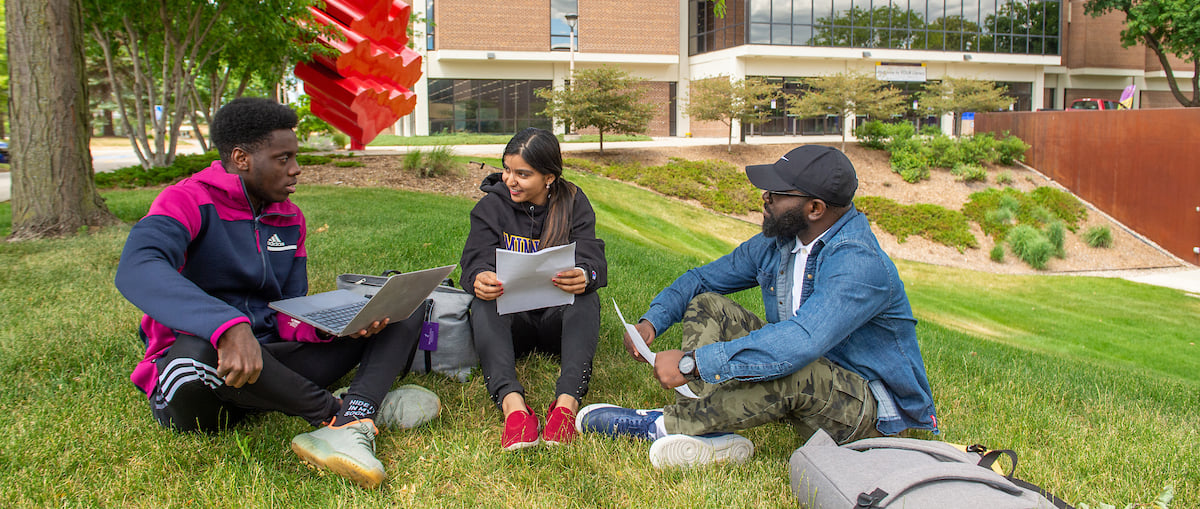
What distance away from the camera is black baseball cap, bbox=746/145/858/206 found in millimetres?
2715

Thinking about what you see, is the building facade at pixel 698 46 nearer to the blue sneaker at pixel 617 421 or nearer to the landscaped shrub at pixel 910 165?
the landscaped shrub at pixel 910 165

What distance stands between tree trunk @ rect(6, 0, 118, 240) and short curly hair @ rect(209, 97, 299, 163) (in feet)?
20.4

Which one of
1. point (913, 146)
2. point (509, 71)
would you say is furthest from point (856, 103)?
point (509, 71)

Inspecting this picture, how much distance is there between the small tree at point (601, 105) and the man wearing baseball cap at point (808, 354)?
1954 cm

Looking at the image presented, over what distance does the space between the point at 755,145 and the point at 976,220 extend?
27.3 ft

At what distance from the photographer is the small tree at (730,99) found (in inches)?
961

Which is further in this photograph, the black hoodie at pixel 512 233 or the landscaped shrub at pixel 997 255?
the landscaped shrub at pixel 997 255

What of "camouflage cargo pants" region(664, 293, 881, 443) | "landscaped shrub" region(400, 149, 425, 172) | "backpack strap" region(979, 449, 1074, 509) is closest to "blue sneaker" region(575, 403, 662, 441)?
"camouflage cargo pants" region(664, 293, 881, 443)

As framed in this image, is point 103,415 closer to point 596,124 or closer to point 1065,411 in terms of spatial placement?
point 1065,411

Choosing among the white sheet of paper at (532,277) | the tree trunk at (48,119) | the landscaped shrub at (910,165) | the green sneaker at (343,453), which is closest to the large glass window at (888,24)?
the landscaped shrub at (910,165)

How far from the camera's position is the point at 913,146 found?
79.9ft

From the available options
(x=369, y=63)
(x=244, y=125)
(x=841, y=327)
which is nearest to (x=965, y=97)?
(x=369, y=63)

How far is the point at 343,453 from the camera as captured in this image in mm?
2529

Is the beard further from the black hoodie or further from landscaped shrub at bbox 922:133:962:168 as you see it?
landscaped shrub at bbox 922:133:962:168
